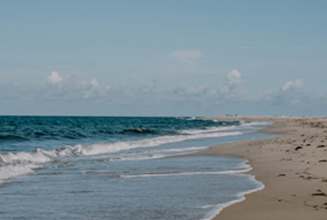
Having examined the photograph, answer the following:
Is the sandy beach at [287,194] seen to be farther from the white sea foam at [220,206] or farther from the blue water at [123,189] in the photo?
the blue water at [123,189]

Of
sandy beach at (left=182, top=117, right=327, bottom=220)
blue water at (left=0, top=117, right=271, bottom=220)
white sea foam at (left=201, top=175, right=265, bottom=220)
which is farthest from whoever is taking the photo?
blue water at (left=0, top=117, right=271, bottom=220)

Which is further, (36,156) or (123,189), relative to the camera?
(36,156)

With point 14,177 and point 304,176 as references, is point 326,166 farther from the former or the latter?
point 14,177

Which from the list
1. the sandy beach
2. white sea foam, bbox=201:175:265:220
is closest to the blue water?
white sea foam, bbox=201:175:265:220

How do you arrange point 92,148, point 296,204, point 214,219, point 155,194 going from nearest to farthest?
point 214,219, point 296,204, point 155,194, point 92,148

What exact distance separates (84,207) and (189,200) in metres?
2.32

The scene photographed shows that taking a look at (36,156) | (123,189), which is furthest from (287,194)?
(36,156)

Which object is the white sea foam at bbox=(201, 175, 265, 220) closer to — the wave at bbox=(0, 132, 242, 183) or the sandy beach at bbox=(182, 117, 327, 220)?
the sandy beach at bbox=(182, 117, 327, 220)

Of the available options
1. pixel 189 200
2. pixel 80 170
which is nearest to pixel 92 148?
pixel 80 170

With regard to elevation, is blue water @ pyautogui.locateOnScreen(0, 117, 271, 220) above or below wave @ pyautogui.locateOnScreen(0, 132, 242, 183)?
above

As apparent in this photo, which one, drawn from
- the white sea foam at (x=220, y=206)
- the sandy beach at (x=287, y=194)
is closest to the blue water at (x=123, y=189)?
the white sea foam at (x=220, y=206)

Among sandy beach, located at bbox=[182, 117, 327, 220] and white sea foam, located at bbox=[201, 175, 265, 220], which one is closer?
sandy beach, located at bbox=[182, 117, 327, 220]

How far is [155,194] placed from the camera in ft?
35.5

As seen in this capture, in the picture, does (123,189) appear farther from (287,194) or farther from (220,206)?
(287,194)
